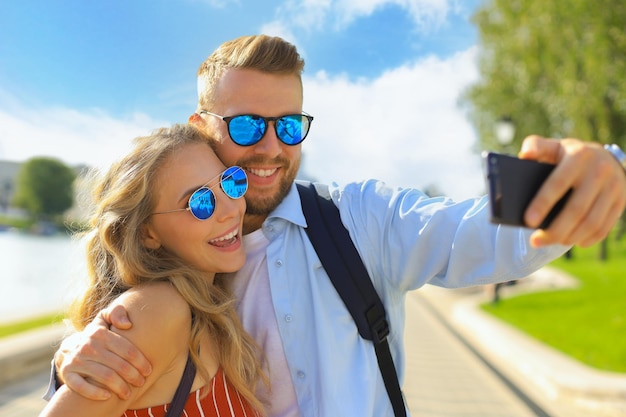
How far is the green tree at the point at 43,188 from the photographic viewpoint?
7850 centimetres

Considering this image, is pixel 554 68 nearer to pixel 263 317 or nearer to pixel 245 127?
pixel 245 127

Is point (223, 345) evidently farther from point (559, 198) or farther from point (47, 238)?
point (47, 238)

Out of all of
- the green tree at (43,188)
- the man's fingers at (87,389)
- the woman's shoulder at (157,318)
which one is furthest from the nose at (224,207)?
the green tree at (43,188)

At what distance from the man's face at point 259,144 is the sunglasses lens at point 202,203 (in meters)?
0.31

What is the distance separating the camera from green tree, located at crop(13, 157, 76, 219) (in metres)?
78.5

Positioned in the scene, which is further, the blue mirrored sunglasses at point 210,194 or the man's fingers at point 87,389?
the blue mirrored sunglasses at point 210,194

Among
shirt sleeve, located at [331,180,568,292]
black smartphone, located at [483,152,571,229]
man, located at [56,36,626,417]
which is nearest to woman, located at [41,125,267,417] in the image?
man, located at [56,36,626,417]

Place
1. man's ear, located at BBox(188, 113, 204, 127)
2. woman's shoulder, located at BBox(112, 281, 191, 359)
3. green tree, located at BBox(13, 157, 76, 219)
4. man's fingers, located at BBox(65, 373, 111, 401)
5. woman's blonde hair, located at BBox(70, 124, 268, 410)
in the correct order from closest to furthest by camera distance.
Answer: man's fingers, located at BBox(65, 373, 111, 401) < woman's shoulder, located at BBox(112, 281, 191, 359) < woman's blonde hair, located at BBox(70, 124, 268, 410) < man's ear, located at BBox(188, 113, 204, 127) < green tree, located at BBox(13, 157, 76, 219)

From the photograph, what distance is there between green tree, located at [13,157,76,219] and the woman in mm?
A: 80292

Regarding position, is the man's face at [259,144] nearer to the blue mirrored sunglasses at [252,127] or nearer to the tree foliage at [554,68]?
the blue mirrored sunglasses at [252,127]

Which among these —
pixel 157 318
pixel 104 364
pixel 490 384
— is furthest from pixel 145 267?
pixel 490 384

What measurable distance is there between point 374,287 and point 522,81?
1462cm

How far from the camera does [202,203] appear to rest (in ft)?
6.48

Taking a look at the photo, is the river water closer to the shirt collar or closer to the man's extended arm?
the man's extended arm
